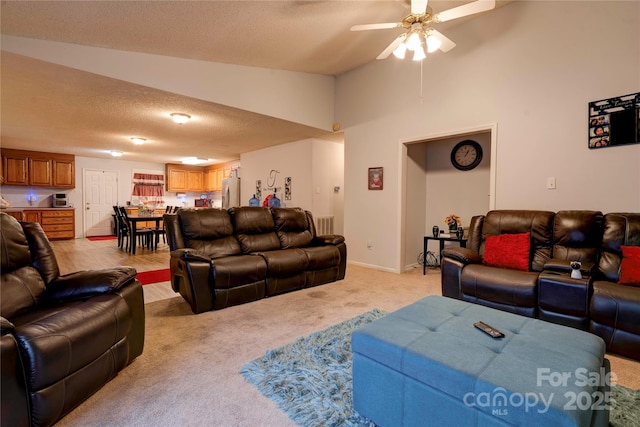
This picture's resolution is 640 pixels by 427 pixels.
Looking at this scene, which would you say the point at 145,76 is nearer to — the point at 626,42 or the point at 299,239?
the point at 299,239

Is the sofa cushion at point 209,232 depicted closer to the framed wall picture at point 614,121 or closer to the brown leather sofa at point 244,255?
the brown leather sofa at point 244,255

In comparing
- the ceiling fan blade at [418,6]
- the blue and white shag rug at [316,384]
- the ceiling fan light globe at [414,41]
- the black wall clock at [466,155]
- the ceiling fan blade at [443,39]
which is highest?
the ceiling fan blade at [418,6]

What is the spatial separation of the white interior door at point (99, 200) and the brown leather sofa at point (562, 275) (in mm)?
9854

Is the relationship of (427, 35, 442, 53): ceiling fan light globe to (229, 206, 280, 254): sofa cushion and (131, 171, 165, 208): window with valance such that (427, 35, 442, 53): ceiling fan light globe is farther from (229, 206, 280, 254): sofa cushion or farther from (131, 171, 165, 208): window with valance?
(131, 171, 165, 208): window with valance

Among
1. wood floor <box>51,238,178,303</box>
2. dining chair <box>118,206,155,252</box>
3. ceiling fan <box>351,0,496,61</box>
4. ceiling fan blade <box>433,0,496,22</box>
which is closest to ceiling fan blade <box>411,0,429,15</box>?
ceiling fan <box>351,0,496,61</box>

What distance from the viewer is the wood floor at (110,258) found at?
12.3 feet

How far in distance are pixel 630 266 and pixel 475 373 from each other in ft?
7.00

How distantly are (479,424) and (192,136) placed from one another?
6303 mm

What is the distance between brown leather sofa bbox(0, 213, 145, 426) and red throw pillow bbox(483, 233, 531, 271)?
3138mm

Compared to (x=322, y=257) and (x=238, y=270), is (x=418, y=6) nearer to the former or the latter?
(x=322, y=257)

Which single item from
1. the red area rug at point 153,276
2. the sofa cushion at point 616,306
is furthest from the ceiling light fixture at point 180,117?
the sofa cushion at point 616,306

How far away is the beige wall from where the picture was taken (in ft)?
9.45

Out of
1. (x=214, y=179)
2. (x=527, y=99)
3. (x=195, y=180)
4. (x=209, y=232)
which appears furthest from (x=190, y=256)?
(x=195, y=180)

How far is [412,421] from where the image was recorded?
1264mm
